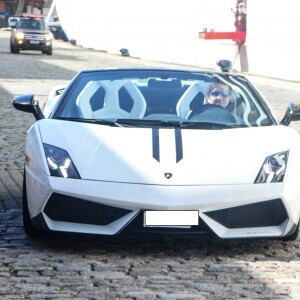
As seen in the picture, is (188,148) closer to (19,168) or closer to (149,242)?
(149,242)

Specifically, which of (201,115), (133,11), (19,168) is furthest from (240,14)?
(201,115)

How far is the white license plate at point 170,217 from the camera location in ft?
20.5

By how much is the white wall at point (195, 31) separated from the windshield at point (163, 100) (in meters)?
24.5

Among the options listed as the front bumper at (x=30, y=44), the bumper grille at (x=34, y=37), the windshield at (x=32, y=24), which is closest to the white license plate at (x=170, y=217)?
the front bumper at (x=30, y=44)

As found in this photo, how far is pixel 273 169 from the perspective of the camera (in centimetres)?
654

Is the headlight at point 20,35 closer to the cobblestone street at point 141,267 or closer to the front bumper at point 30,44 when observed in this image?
the front bumper at point 30,44

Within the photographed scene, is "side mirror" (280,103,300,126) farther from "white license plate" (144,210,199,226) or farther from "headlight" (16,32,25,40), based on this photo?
"headlight" (16,32,25,40)

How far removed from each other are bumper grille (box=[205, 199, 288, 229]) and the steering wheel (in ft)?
3.28

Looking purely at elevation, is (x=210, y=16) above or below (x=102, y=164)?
below

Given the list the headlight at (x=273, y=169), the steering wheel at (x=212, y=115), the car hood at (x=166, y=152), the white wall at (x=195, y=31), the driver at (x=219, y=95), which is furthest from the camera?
the white wall at (x=195, y=31)

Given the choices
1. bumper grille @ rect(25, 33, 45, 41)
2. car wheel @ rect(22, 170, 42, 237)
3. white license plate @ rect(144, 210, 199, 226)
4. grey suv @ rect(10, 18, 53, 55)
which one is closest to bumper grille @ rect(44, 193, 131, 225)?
white license plate @ rect(144, 210, 199, 226)

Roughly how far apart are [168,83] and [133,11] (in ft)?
157

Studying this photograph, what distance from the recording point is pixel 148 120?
283 inches

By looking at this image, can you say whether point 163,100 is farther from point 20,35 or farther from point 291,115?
point 20,35
